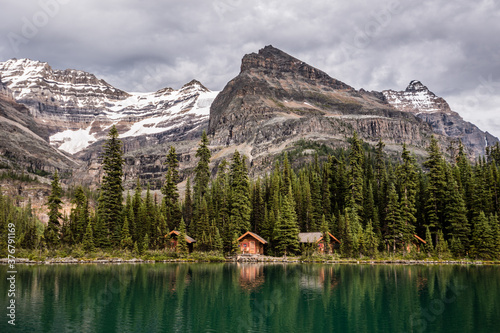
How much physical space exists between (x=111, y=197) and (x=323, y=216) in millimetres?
42551

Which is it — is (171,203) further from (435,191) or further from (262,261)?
(435,191)

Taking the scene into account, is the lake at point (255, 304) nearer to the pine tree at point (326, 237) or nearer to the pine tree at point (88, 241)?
the pine tree at point (88, 241)

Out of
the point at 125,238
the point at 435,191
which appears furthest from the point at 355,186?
the point at 125,238

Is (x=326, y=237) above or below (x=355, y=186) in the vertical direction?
below

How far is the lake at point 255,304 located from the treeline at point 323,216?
96.9 ft

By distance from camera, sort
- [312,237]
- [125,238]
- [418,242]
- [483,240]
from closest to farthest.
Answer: [483,240] → [125,238] → [418,242] → [312,237]

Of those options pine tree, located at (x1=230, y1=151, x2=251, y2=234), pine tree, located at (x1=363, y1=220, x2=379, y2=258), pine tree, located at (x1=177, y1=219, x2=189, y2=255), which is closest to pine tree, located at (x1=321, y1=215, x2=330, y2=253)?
pine tree, located at (x1=363, y1=220, x2=379, y2=258)

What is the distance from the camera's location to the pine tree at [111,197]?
269ft

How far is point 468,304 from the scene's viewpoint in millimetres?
32844

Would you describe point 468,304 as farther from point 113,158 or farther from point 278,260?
point 113,158

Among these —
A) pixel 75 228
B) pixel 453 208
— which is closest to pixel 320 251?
pixel 453 208

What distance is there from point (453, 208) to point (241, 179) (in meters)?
41.9

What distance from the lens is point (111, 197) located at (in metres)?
83.6

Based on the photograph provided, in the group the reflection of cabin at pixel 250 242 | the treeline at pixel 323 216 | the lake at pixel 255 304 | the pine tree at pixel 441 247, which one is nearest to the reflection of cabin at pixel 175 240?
the treeline at pixel 323 216
